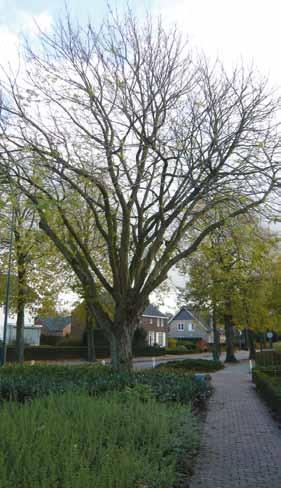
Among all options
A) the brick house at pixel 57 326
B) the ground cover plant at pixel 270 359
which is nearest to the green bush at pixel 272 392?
the ground cover plant at pixel 270 359

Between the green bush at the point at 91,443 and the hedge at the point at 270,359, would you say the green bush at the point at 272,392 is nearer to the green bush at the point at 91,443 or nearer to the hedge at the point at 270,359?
the green bush at the point at 91,443

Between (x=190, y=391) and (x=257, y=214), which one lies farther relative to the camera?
(x=257, y=214)

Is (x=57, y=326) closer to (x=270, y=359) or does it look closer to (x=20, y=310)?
(x=20, y=310)

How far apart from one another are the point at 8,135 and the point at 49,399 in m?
7.36

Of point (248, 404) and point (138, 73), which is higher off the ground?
point (138, 73)

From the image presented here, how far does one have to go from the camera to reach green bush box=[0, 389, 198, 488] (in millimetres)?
4410

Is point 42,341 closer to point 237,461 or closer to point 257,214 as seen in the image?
point 257,214

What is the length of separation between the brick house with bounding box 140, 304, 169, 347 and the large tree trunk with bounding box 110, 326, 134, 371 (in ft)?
178

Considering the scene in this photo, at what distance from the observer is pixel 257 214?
46.7 feet

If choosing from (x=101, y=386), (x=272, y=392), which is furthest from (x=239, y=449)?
(x=272, y=392)

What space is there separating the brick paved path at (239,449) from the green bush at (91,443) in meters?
0.45

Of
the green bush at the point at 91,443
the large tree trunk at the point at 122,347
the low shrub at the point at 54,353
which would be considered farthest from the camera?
the low shrub at the point at 54,353

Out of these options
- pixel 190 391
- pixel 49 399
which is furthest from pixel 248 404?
pixel 49 399

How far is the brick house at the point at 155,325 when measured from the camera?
7031 cm
